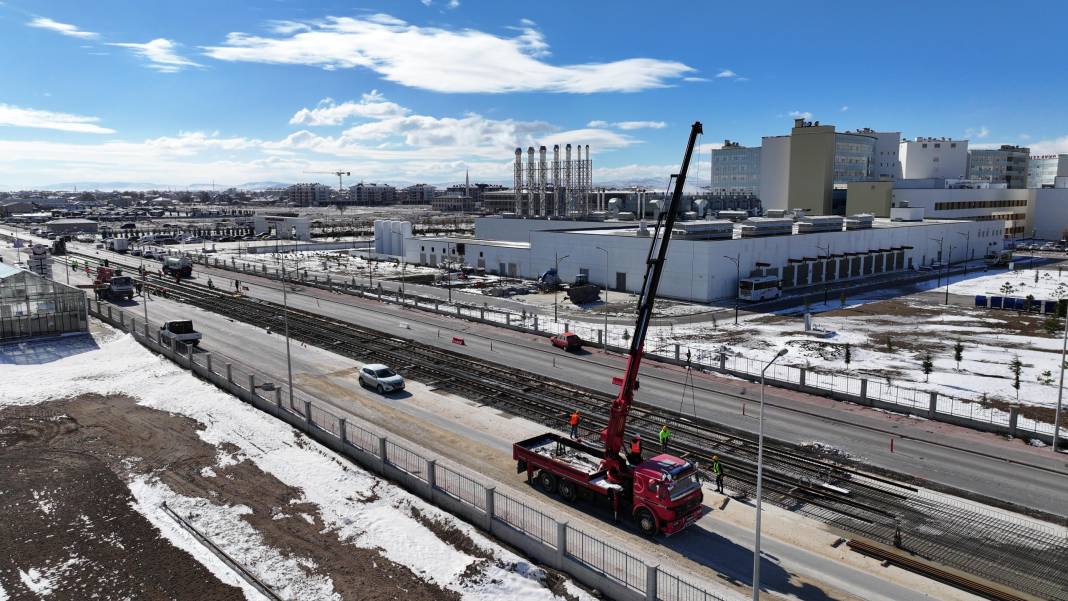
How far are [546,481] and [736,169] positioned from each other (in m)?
176

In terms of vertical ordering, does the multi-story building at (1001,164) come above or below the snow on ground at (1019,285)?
above

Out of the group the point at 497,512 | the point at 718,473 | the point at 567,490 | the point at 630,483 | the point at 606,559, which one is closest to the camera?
the point at 606,559

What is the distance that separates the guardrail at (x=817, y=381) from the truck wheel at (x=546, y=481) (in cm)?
1963

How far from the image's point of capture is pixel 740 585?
18.9 metres

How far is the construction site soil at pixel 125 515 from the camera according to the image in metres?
19.2

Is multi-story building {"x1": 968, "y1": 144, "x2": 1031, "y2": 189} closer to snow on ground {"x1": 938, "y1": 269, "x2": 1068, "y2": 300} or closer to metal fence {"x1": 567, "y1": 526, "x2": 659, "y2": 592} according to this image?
snow on ground {"x1": 938, "y1": 269, "x2": 1068, "y2": 300}

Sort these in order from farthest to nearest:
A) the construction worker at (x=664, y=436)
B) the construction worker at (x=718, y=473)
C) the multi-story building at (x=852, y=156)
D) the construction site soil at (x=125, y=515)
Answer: the multi-story building at (x=852, y=156), the construction worker at (x=664, y=436), the construction worker at (x=718, y=473), the construction site soil at (x=125, y=515)

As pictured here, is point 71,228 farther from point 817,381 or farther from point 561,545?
point 561,545

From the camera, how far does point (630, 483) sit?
22812 millimetres

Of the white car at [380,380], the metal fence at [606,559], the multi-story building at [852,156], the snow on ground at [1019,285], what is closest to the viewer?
the metal fence at [606,559]

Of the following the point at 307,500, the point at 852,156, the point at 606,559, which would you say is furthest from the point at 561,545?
the point at 852,156

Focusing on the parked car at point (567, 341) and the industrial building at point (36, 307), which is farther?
the industrial building at point (36, 307)

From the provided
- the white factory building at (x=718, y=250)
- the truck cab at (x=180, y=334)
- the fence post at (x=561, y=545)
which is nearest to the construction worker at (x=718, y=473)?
the fence post at (x=561, y=545)

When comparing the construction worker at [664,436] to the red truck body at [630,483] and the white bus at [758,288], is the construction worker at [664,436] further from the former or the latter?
the white bus at [758,288]
